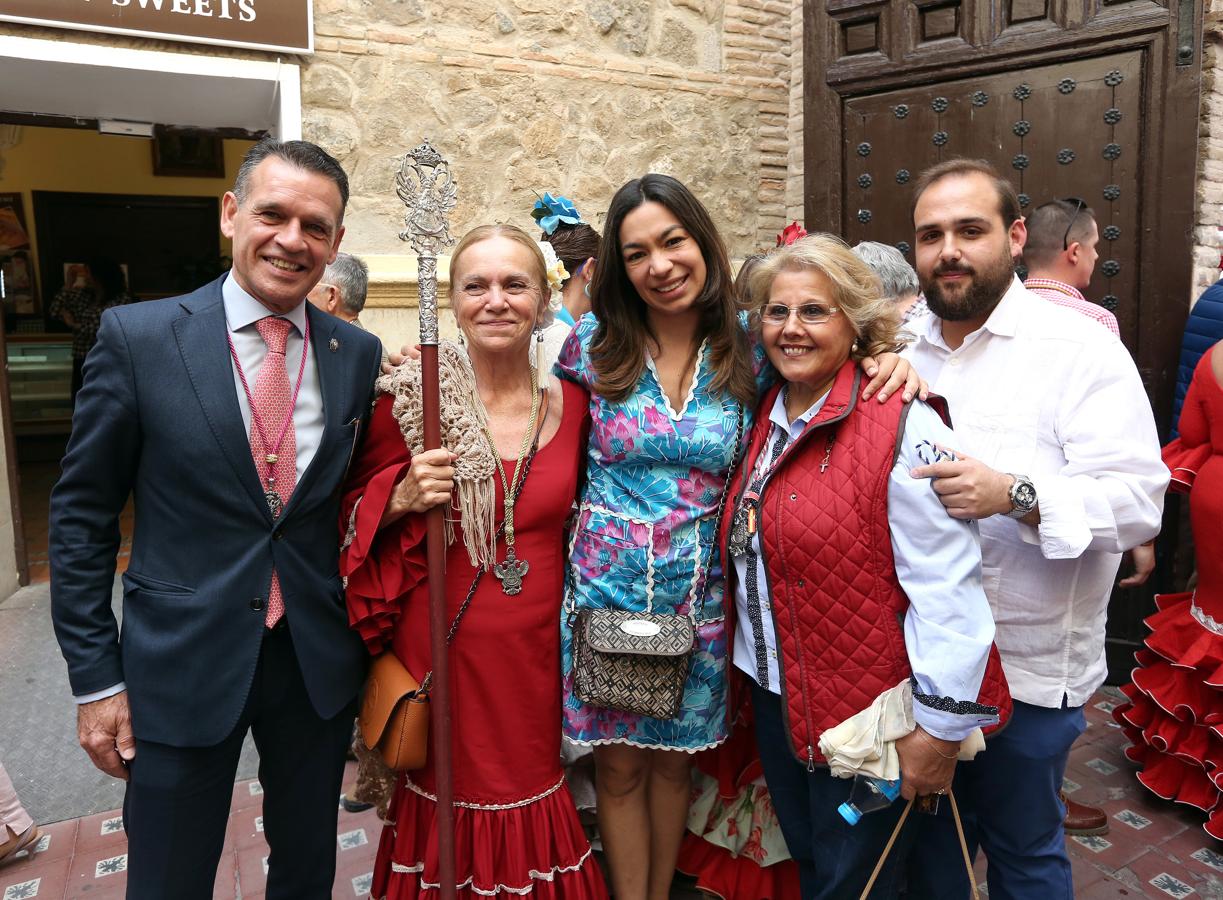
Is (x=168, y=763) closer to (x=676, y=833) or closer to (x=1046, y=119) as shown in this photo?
(x=676, y=833)

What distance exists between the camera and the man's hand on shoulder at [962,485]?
181 cm

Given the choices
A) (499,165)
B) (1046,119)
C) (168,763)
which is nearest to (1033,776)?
(168,763)

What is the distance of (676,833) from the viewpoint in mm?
2559

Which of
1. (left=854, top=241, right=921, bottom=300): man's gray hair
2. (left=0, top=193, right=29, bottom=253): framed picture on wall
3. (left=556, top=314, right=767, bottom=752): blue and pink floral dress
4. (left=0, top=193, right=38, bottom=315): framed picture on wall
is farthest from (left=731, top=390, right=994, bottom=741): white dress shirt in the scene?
(left=0, top=193, right=29, bottom=253): framed picture on wall

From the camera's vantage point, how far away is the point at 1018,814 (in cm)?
218

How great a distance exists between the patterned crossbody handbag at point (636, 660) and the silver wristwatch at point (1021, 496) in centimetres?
82

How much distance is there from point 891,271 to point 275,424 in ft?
7.73

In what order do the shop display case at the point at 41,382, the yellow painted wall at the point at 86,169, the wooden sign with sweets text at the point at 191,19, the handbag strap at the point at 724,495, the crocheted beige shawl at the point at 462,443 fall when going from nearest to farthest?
the crocheted beige shawl at the point at 462,443, the handbag strap at the point at 724,495, the wooden sign with sweets text at the point at 191,19, the yellow painted wall at the point at 86,169, the shop display case at the point at 41,382

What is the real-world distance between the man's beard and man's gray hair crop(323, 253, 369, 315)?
2.68 m

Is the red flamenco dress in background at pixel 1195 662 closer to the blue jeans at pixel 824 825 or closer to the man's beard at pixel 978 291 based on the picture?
the man's beard at pixel 978 291

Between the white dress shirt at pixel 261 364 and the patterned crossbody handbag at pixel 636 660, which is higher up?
the white dress shirt at pixel 261 364

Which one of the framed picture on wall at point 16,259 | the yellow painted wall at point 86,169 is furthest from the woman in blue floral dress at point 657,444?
the framed picture on wall at point 16,259

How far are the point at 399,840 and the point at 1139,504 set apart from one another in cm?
206

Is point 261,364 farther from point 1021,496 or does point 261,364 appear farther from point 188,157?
point 188,157
